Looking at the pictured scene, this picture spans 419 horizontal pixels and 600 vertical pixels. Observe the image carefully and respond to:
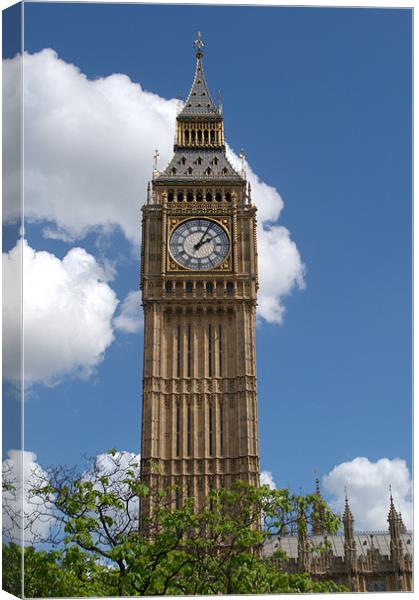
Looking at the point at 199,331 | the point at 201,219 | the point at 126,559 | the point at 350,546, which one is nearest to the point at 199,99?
the point at 201,219

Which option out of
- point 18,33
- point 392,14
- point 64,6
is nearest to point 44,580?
point 18,33

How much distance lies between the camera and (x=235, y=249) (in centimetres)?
6128

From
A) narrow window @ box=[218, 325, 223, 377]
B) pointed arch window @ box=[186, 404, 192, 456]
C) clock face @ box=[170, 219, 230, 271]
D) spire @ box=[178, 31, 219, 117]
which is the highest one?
spire @ box=[178, 31, 219, 117]

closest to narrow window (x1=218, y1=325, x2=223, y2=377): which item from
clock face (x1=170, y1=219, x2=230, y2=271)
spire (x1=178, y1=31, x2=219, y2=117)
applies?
clock face (x1=170, y1=219, x2=230, y2=271)

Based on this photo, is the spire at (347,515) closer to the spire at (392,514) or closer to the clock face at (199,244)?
the spire at (392,514)

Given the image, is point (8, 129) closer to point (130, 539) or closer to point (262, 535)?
point (130, 539)

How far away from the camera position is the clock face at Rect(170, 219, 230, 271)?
61.2m

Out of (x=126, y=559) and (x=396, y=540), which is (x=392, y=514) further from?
(x=126, y=559)

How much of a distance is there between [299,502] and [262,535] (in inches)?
90.8

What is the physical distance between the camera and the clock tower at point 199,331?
2253 inches

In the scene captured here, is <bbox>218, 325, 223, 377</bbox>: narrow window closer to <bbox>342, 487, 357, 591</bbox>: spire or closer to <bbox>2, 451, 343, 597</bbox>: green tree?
<bbox>342, 487, 357, 591</bbox>: spire

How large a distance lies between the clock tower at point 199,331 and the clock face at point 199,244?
0.06m

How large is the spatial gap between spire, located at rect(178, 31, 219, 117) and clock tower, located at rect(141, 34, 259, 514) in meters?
5.68

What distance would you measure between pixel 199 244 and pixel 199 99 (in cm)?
1381
